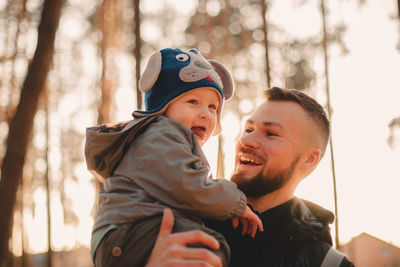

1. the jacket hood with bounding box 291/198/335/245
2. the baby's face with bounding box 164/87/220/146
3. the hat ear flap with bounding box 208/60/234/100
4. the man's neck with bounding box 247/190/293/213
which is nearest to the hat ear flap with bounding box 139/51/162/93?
the baby's face with bounding box 164/87/220/146

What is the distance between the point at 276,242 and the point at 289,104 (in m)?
0.83

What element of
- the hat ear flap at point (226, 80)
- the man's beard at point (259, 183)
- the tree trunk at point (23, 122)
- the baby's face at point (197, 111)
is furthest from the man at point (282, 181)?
the tree trunk at point (23, 122)

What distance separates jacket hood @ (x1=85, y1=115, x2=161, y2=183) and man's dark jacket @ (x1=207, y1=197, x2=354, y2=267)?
2.01 ft

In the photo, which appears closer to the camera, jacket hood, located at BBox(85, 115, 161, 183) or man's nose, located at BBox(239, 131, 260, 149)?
jacket hood, located at BBox(85, 115, 161, 183)

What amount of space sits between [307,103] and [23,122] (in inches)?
172

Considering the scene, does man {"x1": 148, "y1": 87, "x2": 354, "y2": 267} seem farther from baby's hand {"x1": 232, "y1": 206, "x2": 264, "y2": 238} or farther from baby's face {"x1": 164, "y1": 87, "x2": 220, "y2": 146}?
baby's face {"x1": 164, "y1": 87, "x2": 220, "y2": 146}

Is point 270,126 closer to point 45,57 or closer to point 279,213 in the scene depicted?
point 279,213

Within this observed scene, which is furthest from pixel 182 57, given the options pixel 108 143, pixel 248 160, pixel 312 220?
pixel 312 220

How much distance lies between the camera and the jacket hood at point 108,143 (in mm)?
1982

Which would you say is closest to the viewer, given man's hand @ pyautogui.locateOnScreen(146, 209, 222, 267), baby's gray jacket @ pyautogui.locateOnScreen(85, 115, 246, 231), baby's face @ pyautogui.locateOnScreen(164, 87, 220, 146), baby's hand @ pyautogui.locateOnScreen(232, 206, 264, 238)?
man's hand @ pyautogui.locateOnScreen(146, 209, 222, 267)

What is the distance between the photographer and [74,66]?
1691 cm

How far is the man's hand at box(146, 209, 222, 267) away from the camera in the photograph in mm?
1681

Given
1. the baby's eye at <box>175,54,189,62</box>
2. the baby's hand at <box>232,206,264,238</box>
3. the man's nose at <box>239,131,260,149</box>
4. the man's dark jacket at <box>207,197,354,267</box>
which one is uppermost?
the baby's eye at <box>175,54,189,62</box>

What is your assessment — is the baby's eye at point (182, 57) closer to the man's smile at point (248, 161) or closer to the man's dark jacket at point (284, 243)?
the man's smile at point (248, 161)
